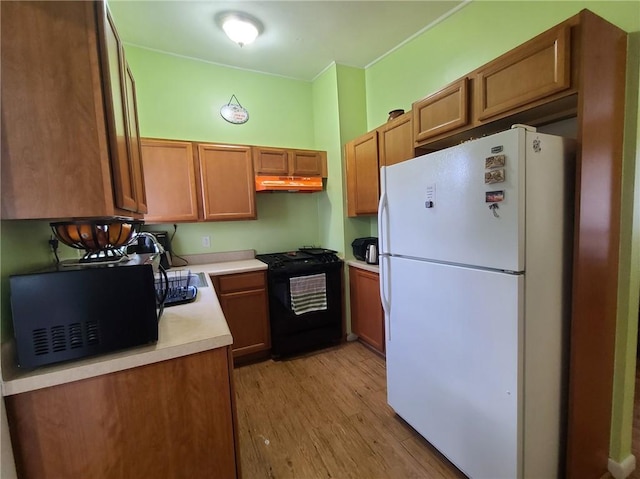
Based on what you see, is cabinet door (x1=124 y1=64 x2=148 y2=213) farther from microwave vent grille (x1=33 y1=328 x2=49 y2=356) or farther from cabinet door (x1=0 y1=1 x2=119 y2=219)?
microwave vent grille (x1=33 y1=328 x2=49 y2=356)

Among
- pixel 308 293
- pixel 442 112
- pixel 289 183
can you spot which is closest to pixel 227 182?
pixel 289 183

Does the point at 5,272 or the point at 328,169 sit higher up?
the point at 328,169

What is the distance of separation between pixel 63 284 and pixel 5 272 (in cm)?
25

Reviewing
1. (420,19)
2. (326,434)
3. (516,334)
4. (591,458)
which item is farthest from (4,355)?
(420,19)

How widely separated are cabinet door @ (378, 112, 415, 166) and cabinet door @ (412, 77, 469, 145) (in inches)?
6.9

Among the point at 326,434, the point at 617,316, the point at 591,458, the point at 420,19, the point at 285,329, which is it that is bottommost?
the point at 326,434

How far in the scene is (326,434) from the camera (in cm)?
182

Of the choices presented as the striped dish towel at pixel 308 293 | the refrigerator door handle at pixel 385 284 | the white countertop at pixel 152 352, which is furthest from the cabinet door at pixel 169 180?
the refrigerator door handle at pixel 385 284

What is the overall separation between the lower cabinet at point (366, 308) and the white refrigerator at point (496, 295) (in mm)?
1032

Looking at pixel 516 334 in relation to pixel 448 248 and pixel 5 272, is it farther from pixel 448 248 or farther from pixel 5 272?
pixel 5 272

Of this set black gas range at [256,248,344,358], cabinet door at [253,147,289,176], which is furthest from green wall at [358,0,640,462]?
black gas range at [256,248,344,358]

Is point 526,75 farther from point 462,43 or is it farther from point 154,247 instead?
point 154,247

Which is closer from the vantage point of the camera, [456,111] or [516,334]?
[516,334]

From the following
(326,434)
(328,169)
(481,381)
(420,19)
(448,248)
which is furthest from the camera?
(328,169)
